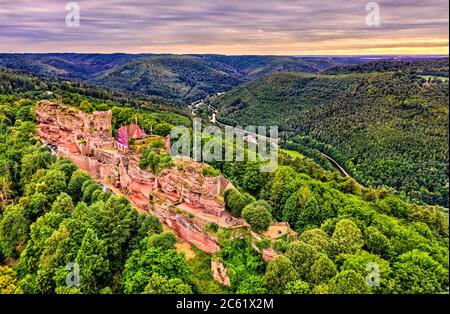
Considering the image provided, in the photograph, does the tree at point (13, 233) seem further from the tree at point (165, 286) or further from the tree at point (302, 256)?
the tree at point (302, 256)

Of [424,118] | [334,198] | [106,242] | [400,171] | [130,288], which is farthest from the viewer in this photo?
[424,118]

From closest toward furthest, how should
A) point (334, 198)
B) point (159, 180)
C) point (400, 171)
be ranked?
point (159, 180), point (334, 198), point (400, 171)

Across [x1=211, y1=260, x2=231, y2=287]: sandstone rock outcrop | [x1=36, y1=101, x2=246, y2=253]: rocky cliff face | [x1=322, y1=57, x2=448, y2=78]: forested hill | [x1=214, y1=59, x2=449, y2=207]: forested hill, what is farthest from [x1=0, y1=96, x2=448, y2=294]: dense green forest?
[x1=322, y1=57, x2=448, y2=78]: forested hill

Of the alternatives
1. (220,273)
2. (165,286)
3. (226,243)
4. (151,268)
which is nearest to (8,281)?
(151,268)

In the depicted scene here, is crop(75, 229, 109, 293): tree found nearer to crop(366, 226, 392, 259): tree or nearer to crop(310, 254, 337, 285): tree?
crop(310, 254, 337, 285): tree
